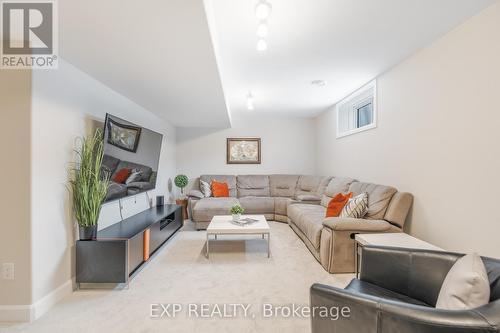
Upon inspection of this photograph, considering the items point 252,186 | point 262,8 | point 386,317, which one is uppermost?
point 262,8

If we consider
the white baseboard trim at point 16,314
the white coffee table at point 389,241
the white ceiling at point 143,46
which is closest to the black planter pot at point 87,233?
the white baseboard trim at point 16,314

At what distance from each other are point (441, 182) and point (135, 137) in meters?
3.44

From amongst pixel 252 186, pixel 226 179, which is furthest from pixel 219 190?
pixel 252 186

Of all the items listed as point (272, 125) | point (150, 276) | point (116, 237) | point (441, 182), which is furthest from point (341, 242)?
point (272, 125)

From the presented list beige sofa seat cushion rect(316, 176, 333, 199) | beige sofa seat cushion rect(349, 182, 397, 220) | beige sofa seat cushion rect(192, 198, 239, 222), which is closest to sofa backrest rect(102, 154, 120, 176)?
beige sofa seat cushion rect(192, 198, 239, 222)

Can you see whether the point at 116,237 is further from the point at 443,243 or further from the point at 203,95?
the point at 443,243

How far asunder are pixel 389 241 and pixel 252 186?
3724 mm

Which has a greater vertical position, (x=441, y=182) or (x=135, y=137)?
(x=135, y=137)

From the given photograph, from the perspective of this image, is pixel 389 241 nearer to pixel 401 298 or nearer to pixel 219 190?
pixel 401 298

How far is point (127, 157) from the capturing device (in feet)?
9.86

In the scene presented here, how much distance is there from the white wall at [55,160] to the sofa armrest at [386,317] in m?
2.08

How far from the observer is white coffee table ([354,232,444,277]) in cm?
216

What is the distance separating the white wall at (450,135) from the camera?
6.07 ft

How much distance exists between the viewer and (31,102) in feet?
6.06
